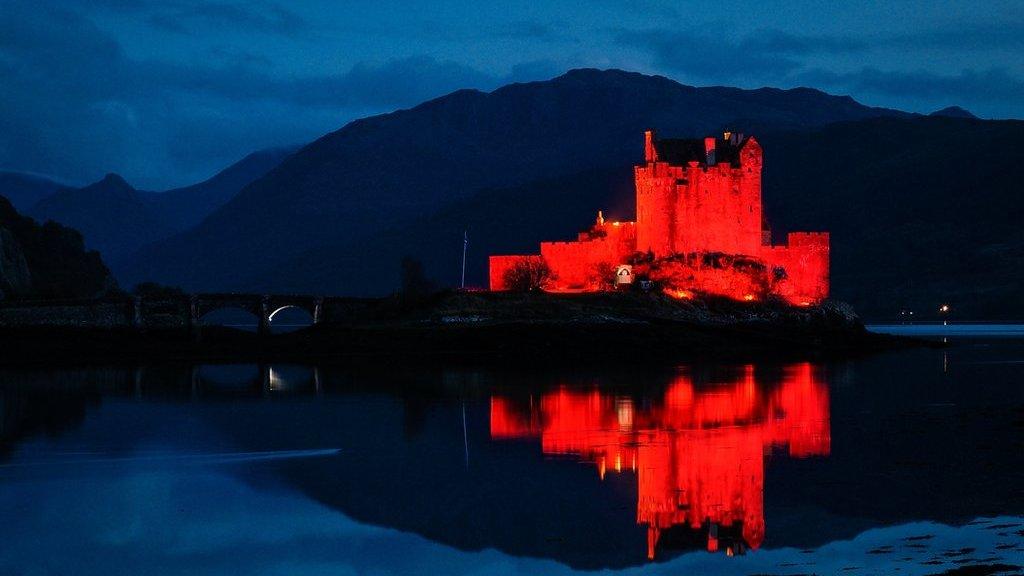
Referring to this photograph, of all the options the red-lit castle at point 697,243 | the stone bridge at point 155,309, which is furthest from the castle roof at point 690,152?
the stone bridge at point 155,309

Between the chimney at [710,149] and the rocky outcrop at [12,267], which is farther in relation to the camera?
the rocky outcrop at [12,267]

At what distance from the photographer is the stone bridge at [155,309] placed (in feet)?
261

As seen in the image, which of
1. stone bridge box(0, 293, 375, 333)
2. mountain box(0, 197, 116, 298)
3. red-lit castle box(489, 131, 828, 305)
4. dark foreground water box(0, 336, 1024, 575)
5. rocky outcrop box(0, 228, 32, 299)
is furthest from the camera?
mountain box(0, 197, 116, 298)

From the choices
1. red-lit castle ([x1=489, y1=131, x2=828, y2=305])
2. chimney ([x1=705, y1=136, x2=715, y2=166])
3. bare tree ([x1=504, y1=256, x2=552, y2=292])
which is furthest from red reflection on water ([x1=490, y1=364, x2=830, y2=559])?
chimney ([x1=705, y1=136, x2=715, y2=166])

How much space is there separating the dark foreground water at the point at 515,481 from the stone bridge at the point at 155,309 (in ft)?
115

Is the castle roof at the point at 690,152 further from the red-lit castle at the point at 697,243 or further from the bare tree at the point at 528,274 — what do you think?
the bare tree at the point at 528,274

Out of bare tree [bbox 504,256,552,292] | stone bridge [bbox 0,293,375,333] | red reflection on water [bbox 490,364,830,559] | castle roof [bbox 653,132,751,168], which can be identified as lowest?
red reflection on water [bbox 490,364,830,559]

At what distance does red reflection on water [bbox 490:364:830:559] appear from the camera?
2292 centimetres

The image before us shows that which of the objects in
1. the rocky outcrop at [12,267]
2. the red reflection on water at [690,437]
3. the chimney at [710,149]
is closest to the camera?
the red reflection on water at [690,437]

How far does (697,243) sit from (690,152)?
609cm

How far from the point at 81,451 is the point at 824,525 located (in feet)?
56.8

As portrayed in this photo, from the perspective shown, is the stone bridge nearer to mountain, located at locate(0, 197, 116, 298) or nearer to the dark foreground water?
mountain, located at locate(0, 197, 116, 298)

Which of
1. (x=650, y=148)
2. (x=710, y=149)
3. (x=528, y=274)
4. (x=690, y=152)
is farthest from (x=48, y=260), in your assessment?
(x=710, y=149)

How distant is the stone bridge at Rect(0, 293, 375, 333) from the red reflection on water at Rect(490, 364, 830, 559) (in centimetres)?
4323
